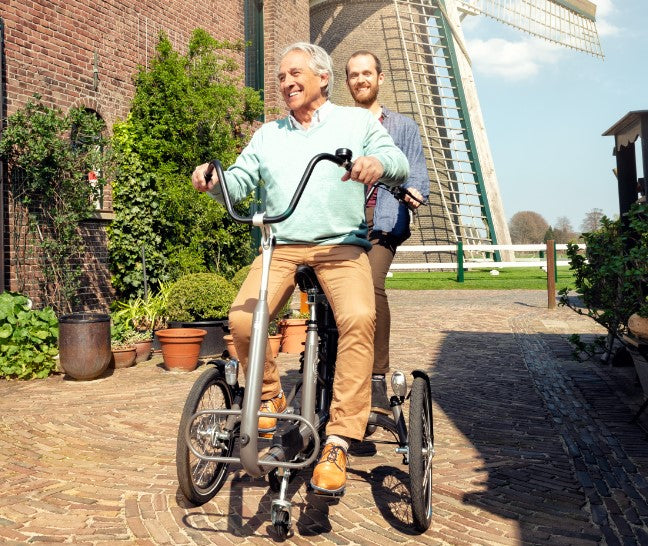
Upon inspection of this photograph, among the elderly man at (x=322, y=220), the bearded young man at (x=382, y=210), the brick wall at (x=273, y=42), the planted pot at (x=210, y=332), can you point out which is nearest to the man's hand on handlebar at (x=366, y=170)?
the elderly man at (x=322, y=220)

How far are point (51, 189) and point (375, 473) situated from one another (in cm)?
607

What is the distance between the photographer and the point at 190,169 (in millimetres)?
10789

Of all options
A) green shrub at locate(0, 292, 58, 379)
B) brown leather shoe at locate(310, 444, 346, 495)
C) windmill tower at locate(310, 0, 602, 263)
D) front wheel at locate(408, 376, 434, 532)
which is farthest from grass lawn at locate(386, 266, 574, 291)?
brown leather shoe at locate(310, 444, 346, 495)

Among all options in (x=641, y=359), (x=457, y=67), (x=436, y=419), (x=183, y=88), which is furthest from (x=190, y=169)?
(x=457, y=67)

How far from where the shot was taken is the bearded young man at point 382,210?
149 inches

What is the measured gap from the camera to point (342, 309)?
302cm

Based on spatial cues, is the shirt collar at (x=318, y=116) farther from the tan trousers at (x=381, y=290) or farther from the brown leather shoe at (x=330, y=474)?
the brown leather shoe at (x=330, y=474)

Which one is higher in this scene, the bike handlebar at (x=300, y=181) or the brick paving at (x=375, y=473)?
the bike handlebar at (x=300, y=181)

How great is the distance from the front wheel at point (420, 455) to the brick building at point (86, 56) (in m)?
6.04

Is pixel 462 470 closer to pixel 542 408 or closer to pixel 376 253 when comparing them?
pixel 376 253

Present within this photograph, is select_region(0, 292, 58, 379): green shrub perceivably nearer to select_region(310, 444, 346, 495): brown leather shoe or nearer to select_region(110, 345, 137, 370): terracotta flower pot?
select_region(110, 345, 137, 370): terracotta flower pot

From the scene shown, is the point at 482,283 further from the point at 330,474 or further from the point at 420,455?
the point at 330,474

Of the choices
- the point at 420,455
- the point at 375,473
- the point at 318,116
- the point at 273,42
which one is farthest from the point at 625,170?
the point at 273,42

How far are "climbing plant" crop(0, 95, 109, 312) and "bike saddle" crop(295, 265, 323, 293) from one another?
19.2 feet
